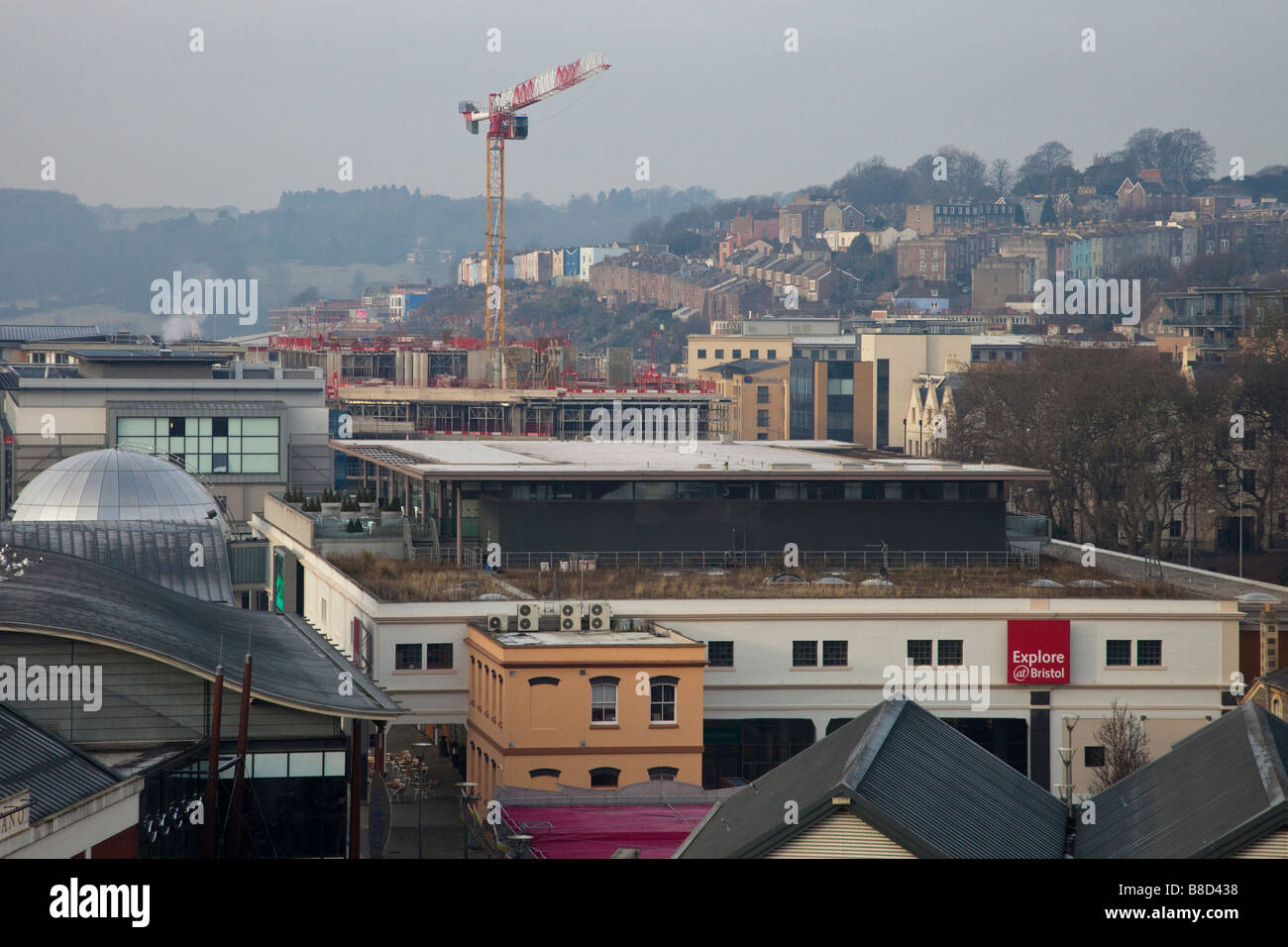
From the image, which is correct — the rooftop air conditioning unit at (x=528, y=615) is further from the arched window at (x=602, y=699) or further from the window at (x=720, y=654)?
the window at (x=720, y=654)

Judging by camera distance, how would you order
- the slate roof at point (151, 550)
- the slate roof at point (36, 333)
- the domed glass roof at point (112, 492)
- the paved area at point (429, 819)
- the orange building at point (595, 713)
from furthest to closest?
the slate roof at point (36, 333)
the domed glass roof at point (112, 492)
the slate roof at point (151, 550)
the orange building at point (595, 713)
the paved area at point (429, 819)

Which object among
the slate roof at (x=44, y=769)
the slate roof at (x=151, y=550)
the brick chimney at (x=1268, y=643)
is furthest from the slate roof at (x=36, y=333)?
the slate roof at (x=44, y=769)

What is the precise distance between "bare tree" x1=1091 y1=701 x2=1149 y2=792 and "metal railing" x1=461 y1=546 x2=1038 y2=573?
8.03 metres

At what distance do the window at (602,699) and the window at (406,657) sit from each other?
5.04 m

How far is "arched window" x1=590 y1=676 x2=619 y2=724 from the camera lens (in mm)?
31984

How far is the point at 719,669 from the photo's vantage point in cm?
3603

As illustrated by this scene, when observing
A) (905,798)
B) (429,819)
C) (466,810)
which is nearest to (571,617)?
(429,819)

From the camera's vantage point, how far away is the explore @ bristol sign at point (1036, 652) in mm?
36531

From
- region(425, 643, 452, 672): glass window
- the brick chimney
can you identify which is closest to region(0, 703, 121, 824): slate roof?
region(425, 643, 452, 672): glass window

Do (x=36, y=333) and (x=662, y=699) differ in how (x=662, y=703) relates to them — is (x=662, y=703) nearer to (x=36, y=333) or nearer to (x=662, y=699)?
(x=662, y=699)

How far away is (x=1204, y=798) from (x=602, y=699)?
15918mm

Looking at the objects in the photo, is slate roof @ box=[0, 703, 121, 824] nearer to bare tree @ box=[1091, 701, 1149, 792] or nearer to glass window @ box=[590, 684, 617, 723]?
glass window @ box=[590, 684, 617, 723]
